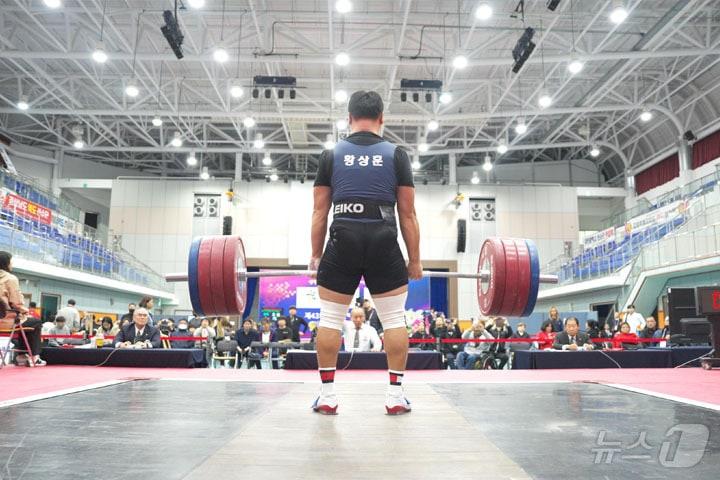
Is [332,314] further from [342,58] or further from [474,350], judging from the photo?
[342,58]

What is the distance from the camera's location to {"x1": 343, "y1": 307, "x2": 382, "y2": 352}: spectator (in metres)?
7.37

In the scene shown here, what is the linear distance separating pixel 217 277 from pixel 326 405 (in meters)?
1.41

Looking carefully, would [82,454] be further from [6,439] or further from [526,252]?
[526,252]

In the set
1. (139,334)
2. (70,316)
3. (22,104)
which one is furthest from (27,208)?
(139,334)

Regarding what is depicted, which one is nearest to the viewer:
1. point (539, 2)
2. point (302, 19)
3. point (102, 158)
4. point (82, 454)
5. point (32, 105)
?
point (82, 454)

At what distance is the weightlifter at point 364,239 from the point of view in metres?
2.50

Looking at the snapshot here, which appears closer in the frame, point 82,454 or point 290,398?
point 82,454

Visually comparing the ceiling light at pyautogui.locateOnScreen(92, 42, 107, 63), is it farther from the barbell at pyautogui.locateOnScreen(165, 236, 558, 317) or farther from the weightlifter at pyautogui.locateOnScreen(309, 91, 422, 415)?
the weightlifter at pyautogui.locateOnScreen(309, 91, 422, 415)

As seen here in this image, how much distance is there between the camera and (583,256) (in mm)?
18234

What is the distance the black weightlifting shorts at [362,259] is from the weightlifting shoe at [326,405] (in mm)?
498

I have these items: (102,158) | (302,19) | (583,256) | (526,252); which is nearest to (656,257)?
(583,256)

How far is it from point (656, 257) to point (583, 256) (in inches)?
188

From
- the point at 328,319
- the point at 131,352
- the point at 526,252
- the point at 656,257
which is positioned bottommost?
the point at 131,352

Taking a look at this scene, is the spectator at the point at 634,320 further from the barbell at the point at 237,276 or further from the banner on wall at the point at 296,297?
the banner on wall at the point at 296,297
